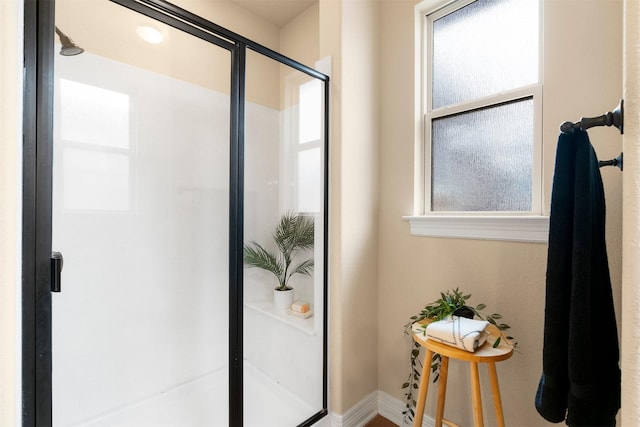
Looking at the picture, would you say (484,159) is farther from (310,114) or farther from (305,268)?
(305,268)

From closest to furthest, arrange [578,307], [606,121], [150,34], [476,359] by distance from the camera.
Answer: [606,121]
[578,307]
[476,359]
[150,34]

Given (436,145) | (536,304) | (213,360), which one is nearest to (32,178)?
(213,360)

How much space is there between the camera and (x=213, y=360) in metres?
1.53

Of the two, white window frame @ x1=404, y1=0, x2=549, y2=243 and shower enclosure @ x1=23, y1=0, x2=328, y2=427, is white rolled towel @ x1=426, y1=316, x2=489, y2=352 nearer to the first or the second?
→ white window frame @ x1=404, y1=0, x2=549, y2=243

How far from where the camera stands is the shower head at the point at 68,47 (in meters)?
1.05

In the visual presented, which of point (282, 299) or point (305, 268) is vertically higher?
point (305, 268)

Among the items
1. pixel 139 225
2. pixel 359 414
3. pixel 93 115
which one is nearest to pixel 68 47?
pixel 93 115

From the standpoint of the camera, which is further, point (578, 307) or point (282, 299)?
point (282, 299)

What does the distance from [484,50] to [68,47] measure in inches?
68.7

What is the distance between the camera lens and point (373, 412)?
5.38 ft

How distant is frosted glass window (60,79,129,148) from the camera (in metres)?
1.27

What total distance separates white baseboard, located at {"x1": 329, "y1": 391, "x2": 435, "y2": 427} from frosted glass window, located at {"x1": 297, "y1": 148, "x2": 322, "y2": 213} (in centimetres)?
105

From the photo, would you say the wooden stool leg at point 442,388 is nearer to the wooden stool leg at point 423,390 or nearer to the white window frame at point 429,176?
the wooden stool leg at point 423,390
